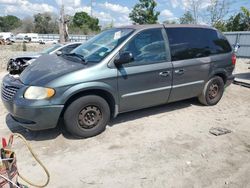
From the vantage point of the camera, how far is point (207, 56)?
5.55m

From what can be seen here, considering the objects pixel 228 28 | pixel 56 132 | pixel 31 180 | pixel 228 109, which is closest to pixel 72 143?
pixel 56 132

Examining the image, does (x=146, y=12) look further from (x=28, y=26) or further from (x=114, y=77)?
(x=28, y=26)

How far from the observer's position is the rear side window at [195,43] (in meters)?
5.08

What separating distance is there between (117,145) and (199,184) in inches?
57.1

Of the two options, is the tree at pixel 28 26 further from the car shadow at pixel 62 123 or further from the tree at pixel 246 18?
the car shadow at pixel 62 123

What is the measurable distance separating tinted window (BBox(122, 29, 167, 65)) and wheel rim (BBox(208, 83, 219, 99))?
163cm

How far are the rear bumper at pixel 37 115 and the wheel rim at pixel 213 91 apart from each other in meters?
3.52

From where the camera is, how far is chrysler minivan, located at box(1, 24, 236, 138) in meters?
3.94

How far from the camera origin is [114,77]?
171 inches

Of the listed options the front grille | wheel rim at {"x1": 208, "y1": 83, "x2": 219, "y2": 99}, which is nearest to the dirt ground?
wheel rim at {"x1": 208, "y1": 83, "x2": 219, "y2": 99}

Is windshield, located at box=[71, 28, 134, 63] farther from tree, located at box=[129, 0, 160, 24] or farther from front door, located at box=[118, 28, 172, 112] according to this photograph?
tree, located at box=[129, 0, 160, 24]

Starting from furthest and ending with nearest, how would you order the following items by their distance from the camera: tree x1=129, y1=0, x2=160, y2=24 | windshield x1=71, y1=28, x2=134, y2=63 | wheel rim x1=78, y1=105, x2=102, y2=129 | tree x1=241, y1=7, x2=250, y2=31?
tree x1=129, y1=0, x2=160, y2=24, tree x1=241, y1=7, x2=250, y2=31, windshield x1=71, y1=28, x2=134, y2=63, wheel rim x1=78, y1=105, x2=102, y2=129

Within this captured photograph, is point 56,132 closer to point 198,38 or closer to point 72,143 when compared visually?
point 72,143

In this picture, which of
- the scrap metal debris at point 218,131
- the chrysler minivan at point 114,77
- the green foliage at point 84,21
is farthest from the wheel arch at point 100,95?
Answer: the green foliage at point 84,21
